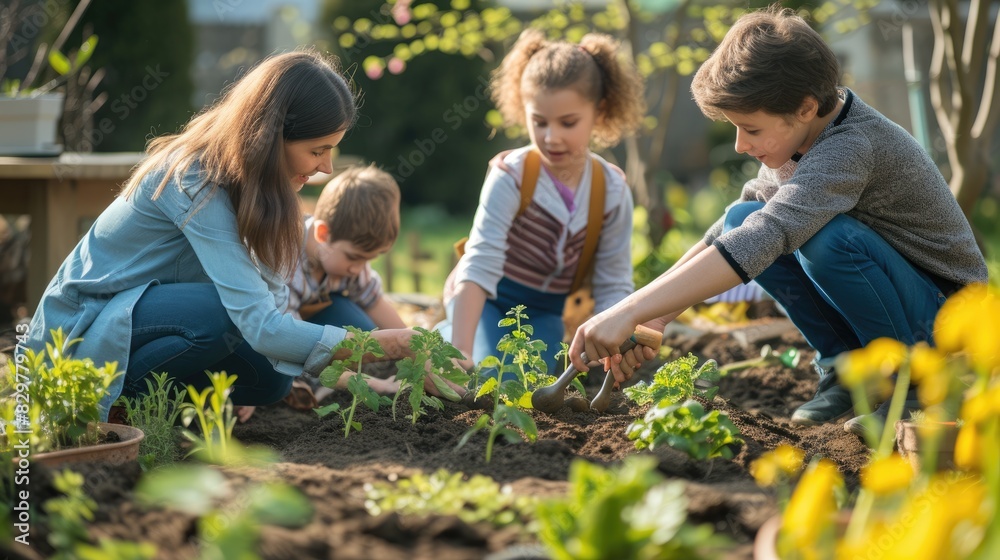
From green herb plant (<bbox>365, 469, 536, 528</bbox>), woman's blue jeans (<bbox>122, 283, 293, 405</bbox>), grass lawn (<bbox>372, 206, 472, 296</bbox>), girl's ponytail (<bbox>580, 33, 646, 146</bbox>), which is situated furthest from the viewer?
grass lawn (<bbox>372, 206, 472, 296</bbox>)

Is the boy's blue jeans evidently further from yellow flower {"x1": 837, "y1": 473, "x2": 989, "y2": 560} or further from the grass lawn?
the grass lawn

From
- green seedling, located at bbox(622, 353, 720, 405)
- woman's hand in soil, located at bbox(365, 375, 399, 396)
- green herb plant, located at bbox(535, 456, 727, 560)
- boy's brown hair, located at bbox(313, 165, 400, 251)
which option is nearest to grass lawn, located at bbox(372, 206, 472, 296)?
boy's brown hair, located at bbox(313, 165, 400, 251)

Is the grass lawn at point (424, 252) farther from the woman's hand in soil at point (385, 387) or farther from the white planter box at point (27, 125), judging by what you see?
the woman's hand in soil at point (385, 387)

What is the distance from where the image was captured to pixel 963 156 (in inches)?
164

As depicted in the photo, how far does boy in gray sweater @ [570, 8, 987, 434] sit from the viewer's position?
2395 millimetres

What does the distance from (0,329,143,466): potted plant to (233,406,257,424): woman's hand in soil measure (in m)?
0.80

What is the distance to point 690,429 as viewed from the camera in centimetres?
198

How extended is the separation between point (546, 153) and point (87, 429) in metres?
1.98

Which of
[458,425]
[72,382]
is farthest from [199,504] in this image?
[458,425]

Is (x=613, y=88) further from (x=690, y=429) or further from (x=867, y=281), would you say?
(x=690, y=429)

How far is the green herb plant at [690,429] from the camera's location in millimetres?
1963

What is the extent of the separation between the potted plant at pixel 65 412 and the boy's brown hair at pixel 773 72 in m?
1.71

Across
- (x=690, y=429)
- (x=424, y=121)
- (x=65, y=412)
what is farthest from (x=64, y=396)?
(x=424, y=121)

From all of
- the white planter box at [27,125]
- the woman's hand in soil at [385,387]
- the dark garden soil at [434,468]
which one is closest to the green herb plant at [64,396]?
the dark garden soil at [434,468]
